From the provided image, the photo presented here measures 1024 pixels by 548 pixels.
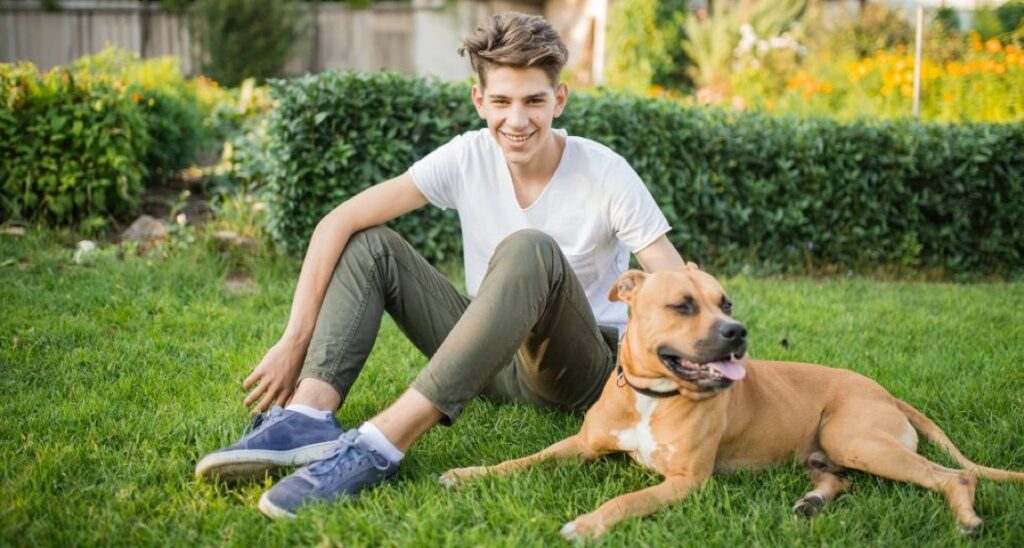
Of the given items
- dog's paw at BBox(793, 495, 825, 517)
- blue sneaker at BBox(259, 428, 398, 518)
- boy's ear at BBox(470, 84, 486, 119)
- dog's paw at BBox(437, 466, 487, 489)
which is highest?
boy's ear at BBox(470, 84, 486, 119)

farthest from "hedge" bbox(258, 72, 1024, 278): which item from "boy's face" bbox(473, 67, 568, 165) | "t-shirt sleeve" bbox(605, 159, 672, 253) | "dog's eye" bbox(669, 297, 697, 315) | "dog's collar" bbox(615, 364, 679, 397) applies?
"dog's eye" bbox(669, 297, 697, 315)

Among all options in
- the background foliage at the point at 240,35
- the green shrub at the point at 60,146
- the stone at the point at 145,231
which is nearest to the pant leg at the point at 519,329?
the stone at the point at 145,231

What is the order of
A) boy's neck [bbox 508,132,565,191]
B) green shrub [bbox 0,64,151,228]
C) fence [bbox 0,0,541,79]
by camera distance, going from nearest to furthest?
1. boy's neck [bbox 508,132,565,191]
2. green shrub [bbox 0,64,151,228]
3. fence [bbox 0,0,541,79]

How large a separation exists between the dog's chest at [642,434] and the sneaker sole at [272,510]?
117cm

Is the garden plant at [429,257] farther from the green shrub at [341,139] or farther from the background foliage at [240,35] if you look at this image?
the background foliage at [240,35]

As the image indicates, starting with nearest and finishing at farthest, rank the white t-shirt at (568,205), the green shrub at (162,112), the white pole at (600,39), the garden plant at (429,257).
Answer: the garden plant at (429,257) → the white t-shirt at (568,205) → the green shrub at (162,112) → the white pole at (600,39)

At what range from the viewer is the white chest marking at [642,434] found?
9.59ft

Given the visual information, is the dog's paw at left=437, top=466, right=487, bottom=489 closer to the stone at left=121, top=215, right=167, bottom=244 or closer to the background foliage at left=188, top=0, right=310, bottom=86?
the stone at left=121, top=215, right=167, bottom=244

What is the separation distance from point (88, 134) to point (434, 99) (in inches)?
98.8

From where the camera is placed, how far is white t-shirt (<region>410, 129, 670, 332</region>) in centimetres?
320

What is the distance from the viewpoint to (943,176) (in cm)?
685

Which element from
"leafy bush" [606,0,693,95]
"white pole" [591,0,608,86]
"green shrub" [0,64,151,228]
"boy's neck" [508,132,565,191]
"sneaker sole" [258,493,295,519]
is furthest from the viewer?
"white pole" [591,0,608,86]

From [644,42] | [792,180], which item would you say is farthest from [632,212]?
[644,42]

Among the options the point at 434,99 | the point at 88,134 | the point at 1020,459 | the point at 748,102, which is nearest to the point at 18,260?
the point at 88,134
